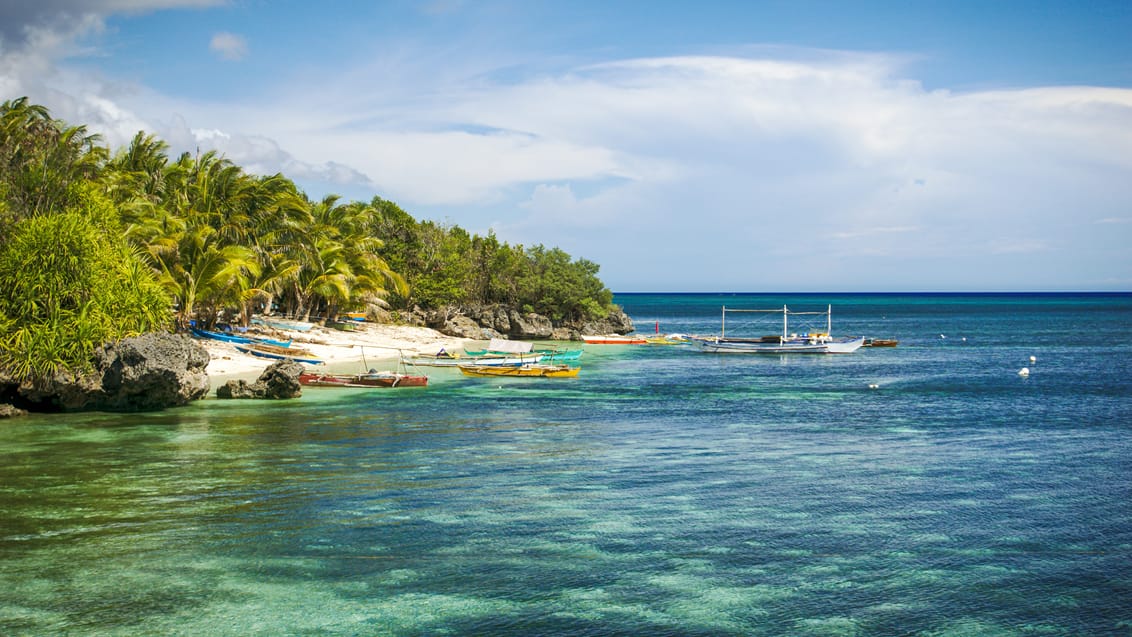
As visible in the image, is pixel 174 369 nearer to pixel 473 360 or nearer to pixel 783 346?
pixel 473 360

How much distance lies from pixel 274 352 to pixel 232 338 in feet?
9.21

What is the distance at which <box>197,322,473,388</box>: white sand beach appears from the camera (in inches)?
1567

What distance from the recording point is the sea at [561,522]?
10.9 metres

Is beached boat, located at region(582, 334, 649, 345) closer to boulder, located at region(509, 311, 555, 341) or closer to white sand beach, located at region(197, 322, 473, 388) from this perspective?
boulder, located at region(509, 311, 555, 341)

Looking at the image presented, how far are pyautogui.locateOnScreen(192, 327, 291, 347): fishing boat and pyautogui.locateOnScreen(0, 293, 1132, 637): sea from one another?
1514 centimetres

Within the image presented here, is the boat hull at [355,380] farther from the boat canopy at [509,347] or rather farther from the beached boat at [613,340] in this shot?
the beached boat at [613,340]

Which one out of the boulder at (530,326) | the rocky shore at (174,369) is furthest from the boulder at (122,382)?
the boulder at (530,326)

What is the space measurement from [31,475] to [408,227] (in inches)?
2286

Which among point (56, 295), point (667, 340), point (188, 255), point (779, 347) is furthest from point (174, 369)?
point (667, 340)

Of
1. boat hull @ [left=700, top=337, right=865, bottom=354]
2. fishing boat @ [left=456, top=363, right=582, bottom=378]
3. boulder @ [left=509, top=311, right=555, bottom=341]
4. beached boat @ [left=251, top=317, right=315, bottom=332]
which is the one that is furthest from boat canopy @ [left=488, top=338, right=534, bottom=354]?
boulder @ [left=509, top=311, right=555, bottom=341]

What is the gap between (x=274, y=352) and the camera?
44031 millimetres

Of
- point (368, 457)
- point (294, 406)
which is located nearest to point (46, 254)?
point (294, 406)

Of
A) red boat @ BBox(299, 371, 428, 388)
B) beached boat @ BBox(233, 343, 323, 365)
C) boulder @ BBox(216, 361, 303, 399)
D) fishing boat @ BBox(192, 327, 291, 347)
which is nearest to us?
boulder @ BBox(216, 361, 303, 399)

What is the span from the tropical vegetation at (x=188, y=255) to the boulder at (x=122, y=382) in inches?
24.0
